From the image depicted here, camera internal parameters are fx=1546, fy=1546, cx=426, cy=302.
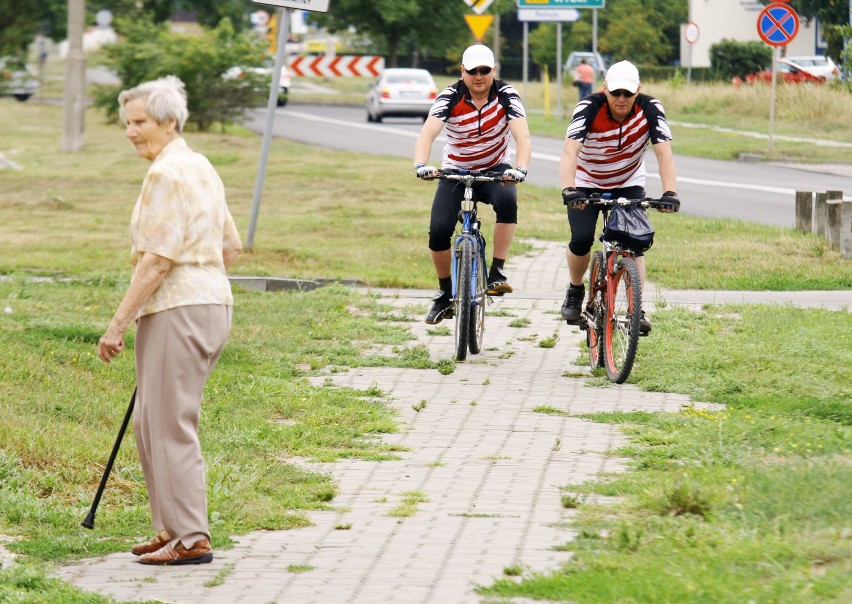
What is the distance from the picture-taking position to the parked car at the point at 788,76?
4253 centimetres

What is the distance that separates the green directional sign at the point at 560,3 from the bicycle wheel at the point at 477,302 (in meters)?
27.6

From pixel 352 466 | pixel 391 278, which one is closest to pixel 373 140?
pixel 391 278

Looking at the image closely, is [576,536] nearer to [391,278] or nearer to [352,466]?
[352,466]

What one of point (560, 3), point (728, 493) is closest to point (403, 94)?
point (560, 3)

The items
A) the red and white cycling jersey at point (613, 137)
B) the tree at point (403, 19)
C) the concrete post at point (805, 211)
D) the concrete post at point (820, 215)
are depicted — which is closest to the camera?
the red and white cycling jersey at point (613, 137)

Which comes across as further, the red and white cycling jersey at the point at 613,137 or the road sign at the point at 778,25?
the road sign at the point at 778,25

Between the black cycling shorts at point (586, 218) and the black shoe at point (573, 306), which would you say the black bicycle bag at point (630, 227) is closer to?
the black cycling shorts at point (586, 218)

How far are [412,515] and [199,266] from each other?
1.32 m

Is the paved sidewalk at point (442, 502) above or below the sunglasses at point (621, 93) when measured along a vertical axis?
below

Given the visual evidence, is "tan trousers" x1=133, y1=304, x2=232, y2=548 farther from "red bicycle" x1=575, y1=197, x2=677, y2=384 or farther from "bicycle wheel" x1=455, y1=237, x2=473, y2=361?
"bicycle wheel" x1=455, y1=237, x2=473, y2=361

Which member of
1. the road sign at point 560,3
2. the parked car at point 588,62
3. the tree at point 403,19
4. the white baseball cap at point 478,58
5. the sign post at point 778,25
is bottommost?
the white baseball cap at point 478,58

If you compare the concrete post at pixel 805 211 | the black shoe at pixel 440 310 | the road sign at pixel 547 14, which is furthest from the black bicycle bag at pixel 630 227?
the road sign at pixel 547 14

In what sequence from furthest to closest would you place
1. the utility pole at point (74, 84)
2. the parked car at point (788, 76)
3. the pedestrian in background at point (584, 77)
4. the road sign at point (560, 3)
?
the pedestrian in background at point (584, 77)
the parked car at point (788, 76)
the road sign at point (560, 3)
the utility pole at point (74, 84)

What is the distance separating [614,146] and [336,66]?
115ft
